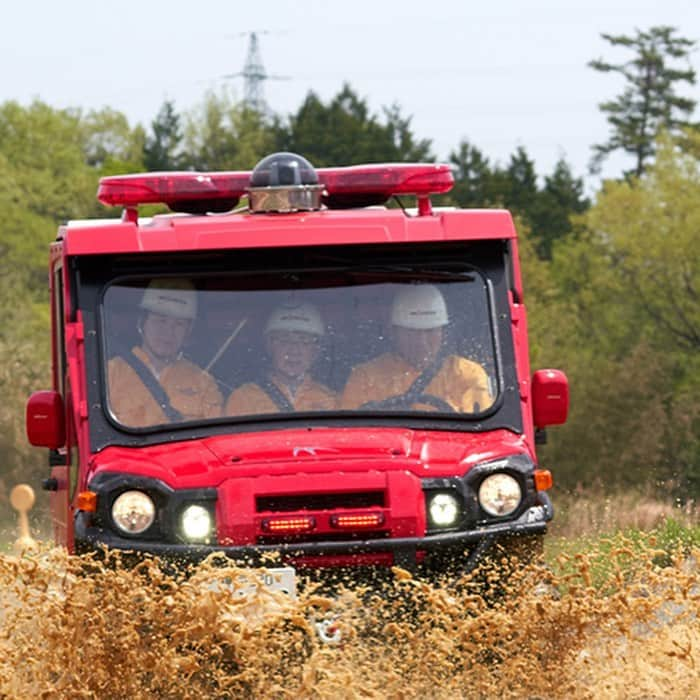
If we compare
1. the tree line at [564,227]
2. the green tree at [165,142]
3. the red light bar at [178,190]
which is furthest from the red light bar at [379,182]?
the green tree at [165,142]

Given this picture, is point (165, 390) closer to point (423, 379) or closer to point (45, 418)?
point (45, 418)

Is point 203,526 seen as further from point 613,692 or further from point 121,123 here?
point 121,123

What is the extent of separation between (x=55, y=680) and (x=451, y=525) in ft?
5.59

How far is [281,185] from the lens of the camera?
32.6ft

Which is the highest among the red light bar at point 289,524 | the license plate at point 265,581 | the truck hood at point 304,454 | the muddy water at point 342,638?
the truck hood at point 304,454

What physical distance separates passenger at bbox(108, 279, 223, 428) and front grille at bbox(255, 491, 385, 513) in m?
0.76

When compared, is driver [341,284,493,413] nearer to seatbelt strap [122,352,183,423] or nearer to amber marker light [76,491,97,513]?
seatbelt strap [122,352,183,423]

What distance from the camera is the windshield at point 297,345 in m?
9.23

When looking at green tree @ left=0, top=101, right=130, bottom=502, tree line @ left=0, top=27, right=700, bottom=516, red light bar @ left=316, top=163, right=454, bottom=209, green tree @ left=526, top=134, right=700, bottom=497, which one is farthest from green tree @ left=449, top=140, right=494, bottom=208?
red light bar @ left=316, top=163, right=454, bottom=209

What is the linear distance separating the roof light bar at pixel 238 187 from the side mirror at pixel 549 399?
1156 mm

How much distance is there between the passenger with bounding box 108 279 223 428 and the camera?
914 centimetres

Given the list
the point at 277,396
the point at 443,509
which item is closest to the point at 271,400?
the point at 277,396

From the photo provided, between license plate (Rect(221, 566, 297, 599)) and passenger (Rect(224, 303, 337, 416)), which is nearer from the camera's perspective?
license plate (Rect(221, 566, 297, 599))

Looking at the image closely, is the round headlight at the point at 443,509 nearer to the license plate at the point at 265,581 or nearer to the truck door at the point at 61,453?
the license plate at the point at 265,581
